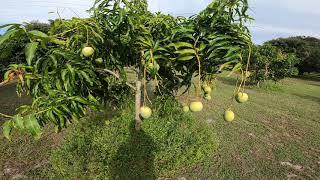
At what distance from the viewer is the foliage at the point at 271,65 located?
18766 mm

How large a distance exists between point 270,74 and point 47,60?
18.9 meters

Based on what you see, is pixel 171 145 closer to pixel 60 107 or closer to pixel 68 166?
pixel 68 166

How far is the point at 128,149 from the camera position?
4.92 metres

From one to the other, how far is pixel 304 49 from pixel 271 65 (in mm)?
17762

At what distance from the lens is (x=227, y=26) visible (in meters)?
2.07

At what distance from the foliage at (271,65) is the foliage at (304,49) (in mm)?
14704

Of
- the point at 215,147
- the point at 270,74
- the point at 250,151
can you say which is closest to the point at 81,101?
the point at 215,147

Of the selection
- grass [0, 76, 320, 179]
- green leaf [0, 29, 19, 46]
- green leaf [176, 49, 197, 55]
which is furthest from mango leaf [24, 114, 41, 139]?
grass [0, 76, 320, 179]

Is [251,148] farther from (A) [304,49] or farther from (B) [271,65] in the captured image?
(A) [304,49]

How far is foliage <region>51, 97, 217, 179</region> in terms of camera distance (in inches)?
197

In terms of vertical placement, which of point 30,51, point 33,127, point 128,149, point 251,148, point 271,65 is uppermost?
point 30,51

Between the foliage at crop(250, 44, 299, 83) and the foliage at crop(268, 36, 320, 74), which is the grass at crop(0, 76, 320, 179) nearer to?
the foliage at crop(250, 44, 299, 83)

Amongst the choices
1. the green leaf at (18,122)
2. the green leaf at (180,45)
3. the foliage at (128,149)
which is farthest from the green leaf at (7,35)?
the foliage at (128,149)

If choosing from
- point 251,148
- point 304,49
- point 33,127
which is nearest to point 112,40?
point 33,127
